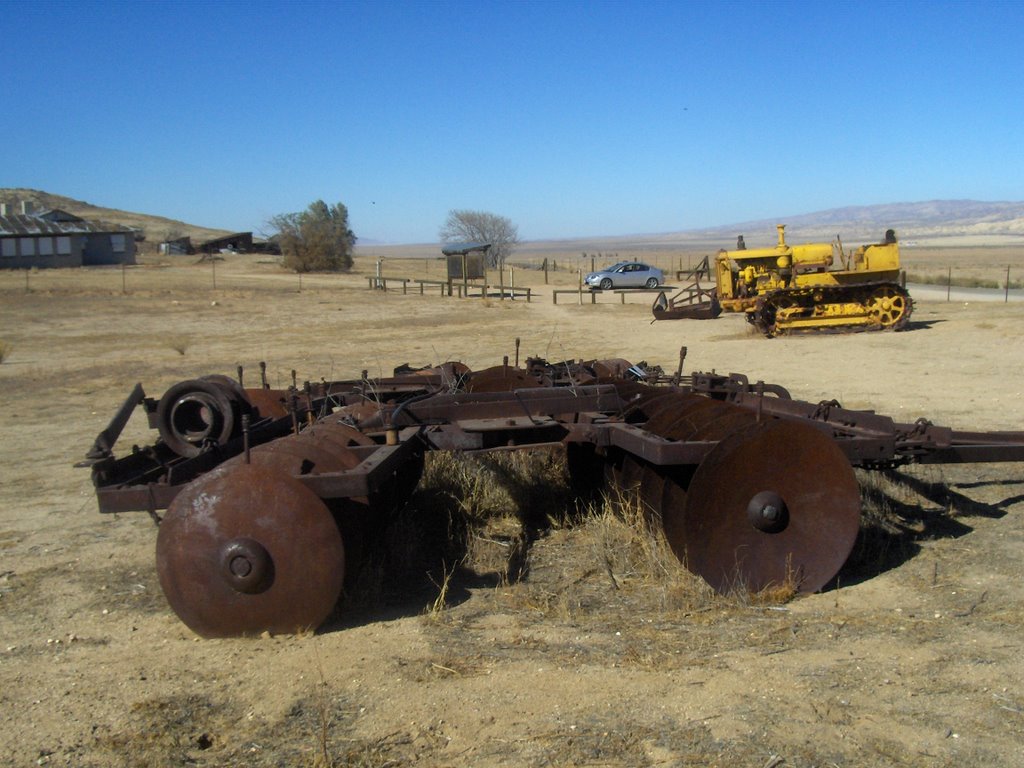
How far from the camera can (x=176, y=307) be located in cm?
3231

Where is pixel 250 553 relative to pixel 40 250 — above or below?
below

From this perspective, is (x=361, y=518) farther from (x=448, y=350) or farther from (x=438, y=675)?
(x=448, y=350)

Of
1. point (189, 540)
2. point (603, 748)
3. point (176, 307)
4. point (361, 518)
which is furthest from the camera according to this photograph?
point (176, 307)

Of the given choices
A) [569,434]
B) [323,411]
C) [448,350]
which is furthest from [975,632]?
[448,350]

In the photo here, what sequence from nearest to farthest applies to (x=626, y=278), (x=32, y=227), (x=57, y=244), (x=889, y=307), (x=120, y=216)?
1. (x=889, y=307)
2. (x=626, y=278)
3. (x=57, y=244)
4. (x=32, y=227)
5. (x=120, y=216)

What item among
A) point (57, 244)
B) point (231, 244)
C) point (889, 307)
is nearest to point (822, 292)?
point (889, 307)

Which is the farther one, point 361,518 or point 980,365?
point 980,365

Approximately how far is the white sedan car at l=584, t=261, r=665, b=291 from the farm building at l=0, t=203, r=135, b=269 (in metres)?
33.4

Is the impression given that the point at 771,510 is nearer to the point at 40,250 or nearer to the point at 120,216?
the point at 40,250

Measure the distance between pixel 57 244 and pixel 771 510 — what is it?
6212 cm

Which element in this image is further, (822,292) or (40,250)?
(40,250)

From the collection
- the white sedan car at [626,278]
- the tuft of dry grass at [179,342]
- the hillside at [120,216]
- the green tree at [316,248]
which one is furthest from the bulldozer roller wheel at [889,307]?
the hillside at [120,216]

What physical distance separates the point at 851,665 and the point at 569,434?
2114mm

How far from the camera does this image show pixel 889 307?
71.8 ft
